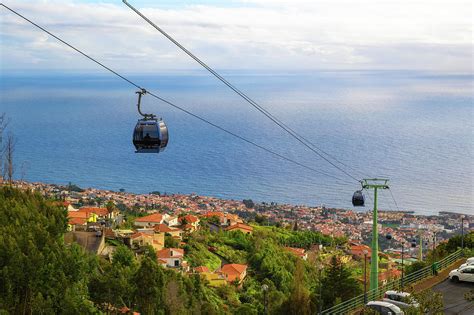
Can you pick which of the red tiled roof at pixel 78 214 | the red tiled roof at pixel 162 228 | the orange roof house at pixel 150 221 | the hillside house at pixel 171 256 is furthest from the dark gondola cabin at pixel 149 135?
the orange roof house at pixel 150 221

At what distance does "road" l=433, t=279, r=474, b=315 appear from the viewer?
38.1 ft

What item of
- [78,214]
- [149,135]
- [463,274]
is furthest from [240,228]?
[149,135]

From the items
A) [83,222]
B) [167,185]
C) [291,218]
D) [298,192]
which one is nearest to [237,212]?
[291,218]

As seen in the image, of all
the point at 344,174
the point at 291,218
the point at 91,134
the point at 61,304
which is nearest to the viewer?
the point at 61,304

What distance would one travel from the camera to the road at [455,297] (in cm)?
1162

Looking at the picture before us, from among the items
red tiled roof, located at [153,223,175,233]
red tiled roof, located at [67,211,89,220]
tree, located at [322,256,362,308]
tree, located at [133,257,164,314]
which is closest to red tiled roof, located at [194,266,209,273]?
red tiled roof, located at [153,223,175,233]

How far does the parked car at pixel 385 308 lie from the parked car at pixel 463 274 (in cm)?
420

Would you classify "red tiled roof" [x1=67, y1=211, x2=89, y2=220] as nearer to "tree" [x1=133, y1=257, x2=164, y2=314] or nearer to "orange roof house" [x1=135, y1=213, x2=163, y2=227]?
"orange roof house" [x1=135, y1=213, x2=163, y2=227]

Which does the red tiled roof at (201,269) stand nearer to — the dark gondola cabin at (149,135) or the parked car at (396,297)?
the parked car at (396,297)

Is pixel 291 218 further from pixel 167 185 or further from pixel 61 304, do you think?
pixel 61 304

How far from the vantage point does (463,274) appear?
46.2 feet

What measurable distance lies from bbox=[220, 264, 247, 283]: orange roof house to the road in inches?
574

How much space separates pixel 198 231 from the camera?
38.0 m

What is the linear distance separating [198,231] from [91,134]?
229ft
